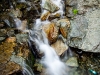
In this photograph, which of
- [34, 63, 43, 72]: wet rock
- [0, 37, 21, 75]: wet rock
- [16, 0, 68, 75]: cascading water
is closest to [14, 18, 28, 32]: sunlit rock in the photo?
[16, 0, 68, 75]: cascading water

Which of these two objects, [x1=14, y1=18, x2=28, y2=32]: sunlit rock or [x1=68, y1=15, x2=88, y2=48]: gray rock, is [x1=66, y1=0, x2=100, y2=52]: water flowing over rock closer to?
[x1=68, y1=15, x2=88, y2=48]: gray rock

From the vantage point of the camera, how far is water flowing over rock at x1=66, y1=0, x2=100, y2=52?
627 cm

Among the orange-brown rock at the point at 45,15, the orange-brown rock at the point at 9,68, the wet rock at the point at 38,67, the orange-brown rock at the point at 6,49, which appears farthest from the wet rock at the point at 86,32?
the orange-brown rock at the point at 9,68

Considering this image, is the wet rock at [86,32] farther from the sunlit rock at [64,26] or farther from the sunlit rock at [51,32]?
the sunlit rock at [51,32]

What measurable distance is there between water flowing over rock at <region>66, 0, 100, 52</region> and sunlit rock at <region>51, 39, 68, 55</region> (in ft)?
0.78

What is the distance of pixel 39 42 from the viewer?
6.62 meters

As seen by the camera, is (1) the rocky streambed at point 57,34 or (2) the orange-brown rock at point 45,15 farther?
(2) the orange-brown rock at point 45,15

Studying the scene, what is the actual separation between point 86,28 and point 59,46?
1.20m

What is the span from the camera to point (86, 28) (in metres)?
6.65

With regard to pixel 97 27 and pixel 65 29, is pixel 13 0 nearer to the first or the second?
pixel 65 29

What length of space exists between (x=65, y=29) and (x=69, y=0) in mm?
1831

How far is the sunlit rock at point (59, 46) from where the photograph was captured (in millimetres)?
6515

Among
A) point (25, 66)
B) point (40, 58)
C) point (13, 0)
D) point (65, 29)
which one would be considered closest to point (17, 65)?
point (25, 66)

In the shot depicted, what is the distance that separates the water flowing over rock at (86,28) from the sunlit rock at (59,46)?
0.24 m
